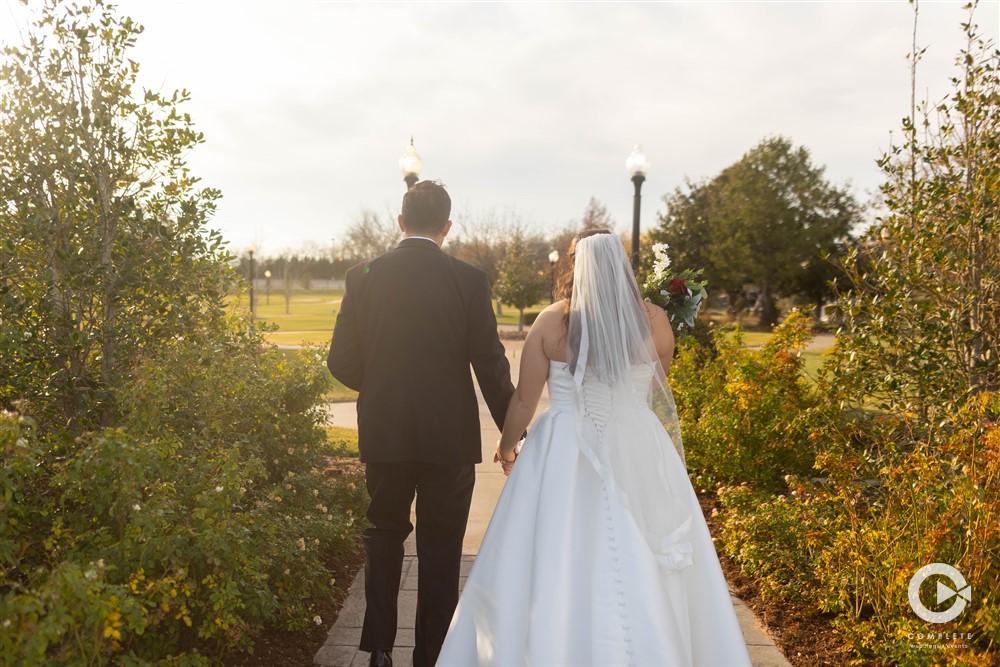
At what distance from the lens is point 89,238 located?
3785 millimetres

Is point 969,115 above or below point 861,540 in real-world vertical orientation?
above

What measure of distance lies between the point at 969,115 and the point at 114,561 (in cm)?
592

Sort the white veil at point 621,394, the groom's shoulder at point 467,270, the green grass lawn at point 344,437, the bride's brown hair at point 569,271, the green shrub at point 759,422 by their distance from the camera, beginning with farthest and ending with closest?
the green grass lawn at point 344,437, the green shrub at point 759,422, the groom's shoulder at point 467,270, the bride's brown hair at point 569,271, the white veil at point 621,394

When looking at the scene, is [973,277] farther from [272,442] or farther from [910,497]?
[272,442]

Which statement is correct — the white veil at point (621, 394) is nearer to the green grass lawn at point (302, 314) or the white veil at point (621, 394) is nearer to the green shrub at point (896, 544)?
the green shrub at point (896, 544)

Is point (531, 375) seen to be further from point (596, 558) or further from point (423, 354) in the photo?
point (596, 558)

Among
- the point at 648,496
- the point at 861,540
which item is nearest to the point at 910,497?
the point at 861,540

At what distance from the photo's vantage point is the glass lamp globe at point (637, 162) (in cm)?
1184

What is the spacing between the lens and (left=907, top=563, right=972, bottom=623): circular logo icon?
313 centimetres

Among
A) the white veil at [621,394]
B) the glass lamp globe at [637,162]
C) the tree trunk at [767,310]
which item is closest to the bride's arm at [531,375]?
the white veil at [621,394]

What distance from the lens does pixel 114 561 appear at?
2793mm

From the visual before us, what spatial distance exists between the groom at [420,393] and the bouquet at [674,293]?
0.97 meters

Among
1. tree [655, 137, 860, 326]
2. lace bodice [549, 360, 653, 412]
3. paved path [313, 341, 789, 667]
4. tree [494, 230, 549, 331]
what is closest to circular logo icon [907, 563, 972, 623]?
paved path [313, 341, 789, 667]

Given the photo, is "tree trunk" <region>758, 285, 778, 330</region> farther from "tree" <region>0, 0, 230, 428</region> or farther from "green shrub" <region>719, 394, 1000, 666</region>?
"tree" <region>0, 0, 230, 428</region>
